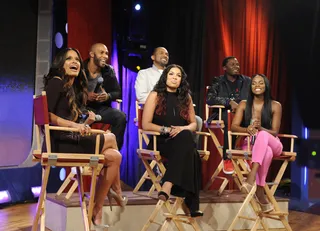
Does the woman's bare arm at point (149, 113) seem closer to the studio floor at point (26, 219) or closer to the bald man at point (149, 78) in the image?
the bald man at point (149, 78)

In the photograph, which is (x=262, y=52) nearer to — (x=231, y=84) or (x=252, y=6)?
(x=252, y=6)

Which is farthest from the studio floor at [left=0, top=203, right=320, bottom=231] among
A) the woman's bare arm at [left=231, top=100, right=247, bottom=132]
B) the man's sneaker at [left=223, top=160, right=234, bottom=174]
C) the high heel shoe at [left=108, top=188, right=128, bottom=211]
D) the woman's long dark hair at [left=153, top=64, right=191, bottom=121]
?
the woman's long dark hair at [left=153, top=64, right=191, bottom=121]

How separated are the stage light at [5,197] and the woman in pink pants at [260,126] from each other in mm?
2498

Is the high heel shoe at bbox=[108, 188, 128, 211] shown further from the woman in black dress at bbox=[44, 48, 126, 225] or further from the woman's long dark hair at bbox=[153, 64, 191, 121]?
the woman's long dark hair at bbox=[153, 64, 191, 121]

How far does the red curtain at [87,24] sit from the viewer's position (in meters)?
5.57

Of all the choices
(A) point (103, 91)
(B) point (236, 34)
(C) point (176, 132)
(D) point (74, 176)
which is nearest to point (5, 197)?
(D) point (74, 176)

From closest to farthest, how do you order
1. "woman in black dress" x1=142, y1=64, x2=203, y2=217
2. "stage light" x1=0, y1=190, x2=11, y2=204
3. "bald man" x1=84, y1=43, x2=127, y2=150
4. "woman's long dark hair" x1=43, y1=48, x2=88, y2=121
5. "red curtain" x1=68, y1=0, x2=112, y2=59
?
"woman's long dark hair" x1=43, y1=48, x2=88, y2=121
"woman in black dress" x1=142, y1=64, x2=203, y2=217
"bald man" x1=84, y1=43, x2=127, y2=150
"stage light" x1=0, y1=190, x2=11, y2=204
"red curtain" x1=68, y1=0, x2=112, y2=59

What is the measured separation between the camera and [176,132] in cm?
374

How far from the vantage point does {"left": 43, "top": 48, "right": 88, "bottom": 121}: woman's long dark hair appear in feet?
10.7

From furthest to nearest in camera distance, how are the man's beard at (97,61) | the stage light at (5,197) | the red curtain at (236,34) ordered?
the red curtain at (236,34), the stage light at (5,197), the man's beard at (97,61)

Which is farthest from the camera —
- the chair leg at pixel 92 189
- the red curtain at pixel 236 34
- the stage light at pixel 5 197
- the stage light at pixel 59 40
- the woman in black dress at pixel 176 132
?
the red curtain at pixel 236 34

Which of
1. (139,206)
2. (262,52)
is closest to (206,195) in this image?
(139,206)

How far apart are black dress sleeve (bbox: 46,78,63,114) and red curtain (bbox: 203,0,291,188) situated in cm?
299

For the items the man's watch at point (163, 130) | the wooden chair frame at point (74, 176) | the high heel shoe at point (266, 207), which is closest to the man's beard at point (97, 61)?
the wooden chair frame at point (74, 176)
